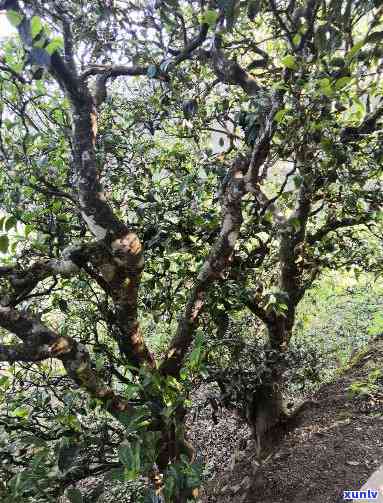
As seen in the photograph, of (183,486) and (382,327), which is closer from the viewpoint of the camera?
(183,486)

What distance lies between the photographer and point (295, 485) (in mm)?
2848

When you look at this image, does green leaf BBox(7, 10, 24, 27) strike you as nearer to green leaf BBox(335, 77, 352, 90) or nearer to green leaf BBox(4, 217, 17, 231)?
green leaf BBox(4, 217, 17, 231)

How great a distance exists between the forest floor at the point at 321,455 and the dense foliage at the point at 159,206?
1.13ft

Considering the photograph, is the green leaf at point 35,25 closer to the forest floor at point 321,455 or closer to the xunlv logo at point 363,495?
the forest floor at point 321,455

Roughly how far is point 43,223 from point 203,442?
Result: 358cm

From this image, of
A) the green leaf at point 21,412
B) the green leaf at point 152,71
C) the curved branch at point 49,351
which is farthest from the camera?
the green leaf at point 21,412

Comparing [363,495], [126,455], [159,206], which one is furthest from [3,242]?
[363,495]

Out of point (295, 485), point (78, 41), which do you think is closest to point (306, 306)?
point (295, 485)

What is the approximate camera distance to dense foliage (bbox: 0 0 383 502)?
70.7 inches

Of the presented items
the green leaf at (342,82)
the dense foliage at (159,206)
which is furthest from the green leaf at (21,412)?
the green leaf at (342,82)

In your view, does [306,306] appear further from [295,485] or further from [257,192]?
[257,192]

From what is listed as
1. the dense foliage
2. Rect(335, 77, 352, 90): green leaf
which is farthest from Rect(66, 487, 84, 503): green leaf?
Rect(335, 77, 352, 90): green leaf

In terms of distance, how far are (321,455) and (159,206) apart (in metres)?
2.26

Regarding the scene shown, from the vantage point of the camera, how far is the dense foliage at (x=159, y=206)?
70.7 inches
